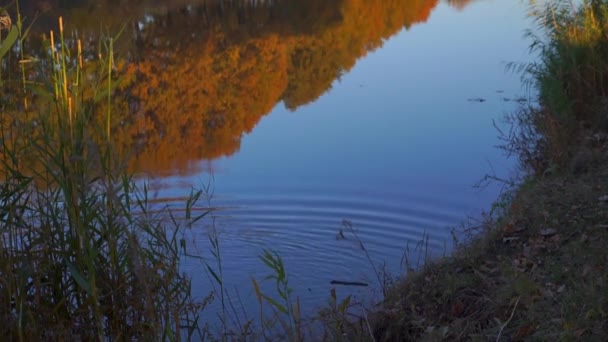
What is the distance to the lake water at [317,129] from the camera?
7.79 meters

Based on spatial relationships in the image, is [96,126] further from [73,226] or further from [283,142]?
[283,142]

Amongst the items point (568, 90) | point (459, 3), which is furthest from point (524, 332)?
point (459, 3)

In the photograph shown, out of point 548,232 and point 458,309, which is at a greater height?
point 548,232

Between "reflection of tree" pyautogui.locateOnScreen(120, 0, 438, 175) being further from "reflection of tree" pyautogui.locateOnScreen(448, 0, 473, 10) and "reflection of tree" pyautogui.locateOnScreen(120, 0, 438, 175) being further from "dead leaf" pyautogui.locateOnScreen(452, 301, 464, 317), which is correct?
"dead leaf" pyautogui.locateOnScreen(452, 301, 464, 317)

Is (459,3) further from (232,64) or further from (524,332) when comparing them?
(524,332)

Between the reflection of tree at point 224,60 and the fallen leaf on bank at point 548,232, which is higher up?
the reflection of tree at point 224,60

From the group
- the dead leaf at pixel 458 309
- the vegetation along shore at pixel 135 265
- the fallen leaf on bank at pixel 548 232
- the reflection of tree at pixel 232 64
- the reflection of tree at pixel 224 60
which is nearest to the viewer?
the vegetation along shore at pixel 135 265

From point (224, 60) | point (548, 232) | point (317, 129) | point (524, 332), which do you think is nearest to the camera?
point (524, 332)

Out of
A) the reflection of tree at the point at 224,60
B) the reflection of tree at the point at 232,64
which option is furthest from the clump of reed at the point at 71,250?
the reflection of tree at the point at 232,64

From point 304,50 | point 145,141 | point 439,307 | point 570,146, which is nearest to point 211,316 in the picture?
point 439,307

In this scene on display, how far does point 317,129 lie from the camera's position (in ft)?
42.5

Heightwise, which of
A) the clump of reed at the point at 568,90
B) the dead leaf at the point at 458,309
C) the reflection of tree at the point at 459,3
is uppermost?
the reflection of tree at the point at 459,3

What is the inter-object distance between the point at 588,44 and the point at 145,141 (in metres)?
5.71

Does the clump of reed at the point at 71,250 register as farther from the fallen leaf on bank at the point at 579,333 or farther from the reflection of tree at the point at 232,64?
the reflection of tree at the point at 232,64
